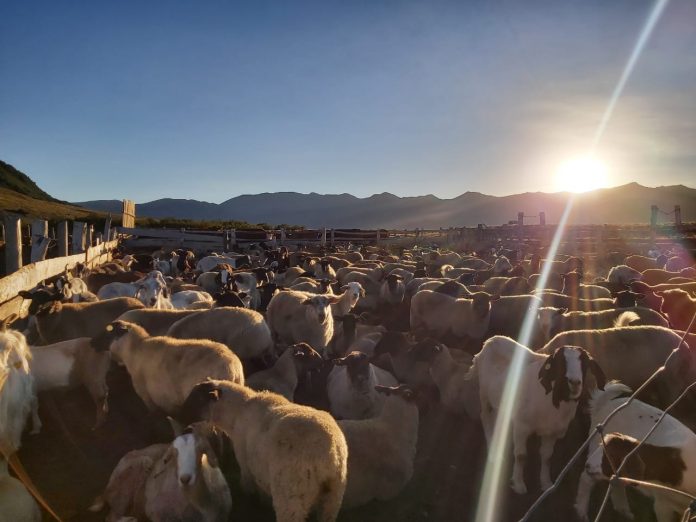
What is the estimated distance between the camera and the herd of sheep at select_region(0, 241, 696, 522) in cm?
418

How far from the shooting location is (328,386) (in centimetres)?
758

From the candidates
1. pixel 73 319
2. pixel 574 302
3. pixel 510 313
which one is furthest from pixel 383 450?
pixel 574 302

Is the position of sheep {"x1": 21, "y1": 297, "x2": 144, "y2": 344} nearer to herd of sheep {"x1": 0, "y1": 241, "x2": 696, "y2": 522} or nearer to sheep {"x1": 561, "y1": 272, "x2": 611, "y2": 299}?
herd of sheep {"x1": 0, "y1": 241, "x2": 696, "y2": 522}

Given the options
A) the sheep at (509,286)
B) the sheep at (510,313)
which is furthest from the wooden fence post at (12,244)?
the sheep at (509,286)

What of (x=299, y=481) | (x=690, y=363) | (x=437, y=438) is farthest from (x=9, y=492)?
(x=690, y=363)

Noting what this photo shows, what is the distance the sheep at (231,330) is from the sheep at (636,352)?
413 cm

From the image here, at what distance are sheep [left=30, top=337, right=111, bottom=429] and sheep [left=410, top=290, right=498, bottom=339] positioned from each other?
661 centimetres

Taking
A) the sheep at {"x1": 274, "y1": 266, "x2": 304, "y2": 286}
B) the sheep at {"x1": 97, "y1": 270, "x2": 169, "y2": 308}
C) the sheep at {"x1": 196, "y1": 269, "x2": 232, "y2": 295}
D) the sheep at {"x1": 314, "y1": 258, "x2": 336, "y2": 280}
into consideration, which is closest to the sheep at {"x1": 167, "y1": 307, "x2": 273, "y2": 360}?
the sheep at {"x1": 97, "y1": 270, "x2": 169, "y2": 308}

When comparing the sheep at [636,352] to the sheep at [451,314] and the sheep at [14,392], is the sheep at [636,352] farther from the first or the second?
the sheep at [14,392]

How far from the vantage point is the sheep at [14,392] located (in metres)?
5.38

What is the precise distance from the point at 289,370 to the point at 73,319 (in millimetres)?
Result: 3883

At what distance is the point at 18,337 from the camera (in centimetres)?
626

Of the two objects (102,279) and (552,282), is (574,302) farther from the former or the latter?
(102,279)

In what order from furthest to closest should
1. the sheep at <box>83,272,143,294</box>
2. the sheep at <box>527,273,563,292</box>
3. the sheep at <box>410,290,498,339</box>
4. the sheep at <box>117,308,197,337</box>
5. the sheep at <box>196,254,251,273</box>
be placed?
the sheep at <box>196,254,251,273</box>, the sheep at <box>527,273,563,292</box>, the sheep at <box>83,272,143,294</box>, the sheep at <box>410,290,498,339</box>, the sheep at <box>117,308,197,337</box>
